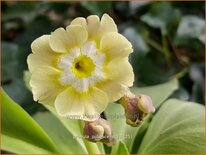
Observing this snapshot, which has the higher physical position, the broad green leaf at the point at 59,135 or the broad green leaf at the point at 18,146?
the broad green leaf at the point at 18,146

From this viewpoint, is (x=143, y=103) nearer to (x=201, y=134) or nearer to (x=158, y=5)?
(x=201, y=134)

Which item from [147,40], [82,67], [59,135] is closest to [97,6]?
[147,40]

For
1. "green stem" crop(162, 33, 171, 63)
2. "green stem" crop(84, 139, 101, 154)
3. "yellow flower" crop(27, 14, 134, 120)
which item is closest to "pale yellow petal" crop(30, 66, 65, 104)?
"yellow flower" crop(27, 14, 134, 120)

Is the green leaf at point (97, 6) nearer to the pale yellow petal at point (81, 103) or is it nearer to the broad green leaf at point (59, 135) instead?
the broad green leaf at point (59, 135)

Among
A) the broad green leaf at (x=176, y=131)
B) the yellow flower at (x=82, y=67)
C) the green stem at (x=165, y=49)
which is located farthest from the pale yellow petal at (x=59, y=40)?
the green stem at (x=165, y=49)

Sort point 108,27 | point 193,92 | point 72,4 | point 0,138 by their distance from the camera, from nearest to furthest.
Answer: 1. point 108,27
2. point 0,138
3. point 193,92
4. point 72,4

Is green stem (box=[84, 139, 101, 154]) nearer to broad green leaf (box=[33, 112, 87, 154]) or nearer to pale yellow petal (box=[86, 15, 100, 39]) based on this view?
broad green leaf (box=[33, 112, 87, 154])

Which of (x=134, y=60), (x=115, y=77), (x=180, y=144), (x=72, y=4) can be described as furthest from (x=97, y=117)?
(x=72, y=4)
